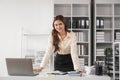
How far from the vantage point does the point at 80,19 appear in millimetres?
5359

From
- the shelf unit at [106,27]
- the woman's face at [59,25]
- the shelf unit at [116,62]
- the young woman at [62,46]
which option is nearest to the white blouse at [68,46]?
the young woman at [62,46]

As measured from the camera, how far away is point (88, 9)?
17.4 ft

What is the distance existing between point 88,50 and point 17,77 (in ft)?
10.5

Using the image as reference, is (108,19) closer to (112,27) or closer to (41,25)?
(112,27)

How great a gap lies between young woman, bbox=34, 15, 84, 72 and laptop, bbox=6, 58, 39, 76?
545mm

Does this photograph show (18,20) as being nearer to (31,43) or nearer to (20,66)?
(31,43)

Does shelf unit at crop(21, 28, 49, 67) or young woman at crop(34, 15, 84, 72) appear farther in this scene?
shelf unit at crop(21, 28, 49, 67)

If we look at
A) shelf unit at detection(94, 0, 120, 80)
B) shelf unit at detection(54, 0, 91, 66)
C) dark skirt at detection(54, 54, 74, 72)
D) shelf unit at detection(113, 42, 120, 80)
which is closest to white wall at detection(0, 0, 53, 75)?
shelf unit at detection(54, 0, 91, 66)

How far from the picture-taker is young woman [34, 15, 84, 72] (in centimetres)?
286

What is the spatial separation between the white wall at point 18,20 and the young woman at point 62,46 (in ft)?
8.45

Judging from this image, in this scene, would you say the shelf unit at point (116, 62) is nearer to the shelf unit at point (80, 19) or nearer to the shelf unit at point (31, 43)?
the shelf unit at point (80, 19)

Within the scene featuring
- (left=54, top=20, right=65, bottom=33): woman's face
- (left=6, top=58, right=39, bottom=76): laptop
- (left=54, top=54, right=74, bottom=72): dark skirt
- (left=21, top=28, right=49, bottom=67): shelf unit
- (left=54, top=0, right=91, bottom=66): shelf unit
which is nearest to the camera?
(left=6, top=58, right=39, bottom=76): laptop

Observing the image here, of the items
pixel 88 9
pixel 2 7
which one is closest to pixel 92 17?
pixel 88 9

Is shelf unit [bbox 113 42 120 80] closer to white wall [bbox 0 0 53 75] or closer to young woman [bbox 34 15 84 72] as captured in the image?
white wall [bbox 0 0 53 75]
